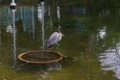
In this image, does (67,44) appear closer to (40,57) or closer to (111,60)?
(40,57)

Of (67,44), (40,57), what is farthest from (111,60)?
(67,44)

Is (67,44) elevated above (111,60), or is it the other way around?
(67,44)

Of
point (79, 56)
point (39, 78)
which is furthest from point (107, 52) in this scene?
point (39, 78)

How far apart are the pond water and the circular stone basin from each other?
0.12m

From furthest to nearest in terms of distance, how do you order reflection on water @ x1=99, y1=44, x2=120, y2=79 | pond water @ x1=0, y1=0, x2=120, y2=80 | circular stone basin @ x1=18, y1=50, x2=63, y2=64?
circular stone basin @ x1=18, y1=50, x2=63, y2=64 → reflection on water @ x1=99, y1=44, x2=120, y2=79 → pond water @ x1=0, y1=0, x2=120, y2=80

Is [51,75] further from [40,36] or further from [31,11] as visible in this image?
[31,11]

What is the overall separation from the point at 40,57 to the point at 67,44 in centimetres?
165

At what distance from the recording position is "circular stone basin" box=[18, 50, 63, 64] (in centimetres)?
634

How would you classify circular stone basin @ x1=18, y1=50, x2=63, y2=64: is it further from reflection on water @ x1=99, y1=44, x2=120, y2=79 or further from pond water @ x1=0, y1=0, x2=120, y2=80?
reflection on water @ x1=99, y1=44, x2=120, y2=79

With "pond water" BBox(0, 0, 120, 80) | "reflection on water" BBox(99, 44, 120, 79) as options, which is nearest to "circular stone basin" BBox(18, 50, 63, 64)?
"pond water" BBox(0, 0, 120, 80)

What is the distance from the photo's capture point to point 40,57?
6.55 meters

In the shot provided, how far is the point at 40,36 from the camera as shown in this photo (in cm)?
892

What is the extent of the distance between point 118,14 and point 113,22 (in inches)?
84.6

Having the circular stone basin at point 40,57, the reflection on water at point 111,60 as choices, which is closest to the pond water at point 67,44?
the reflection on water at point 111,60
